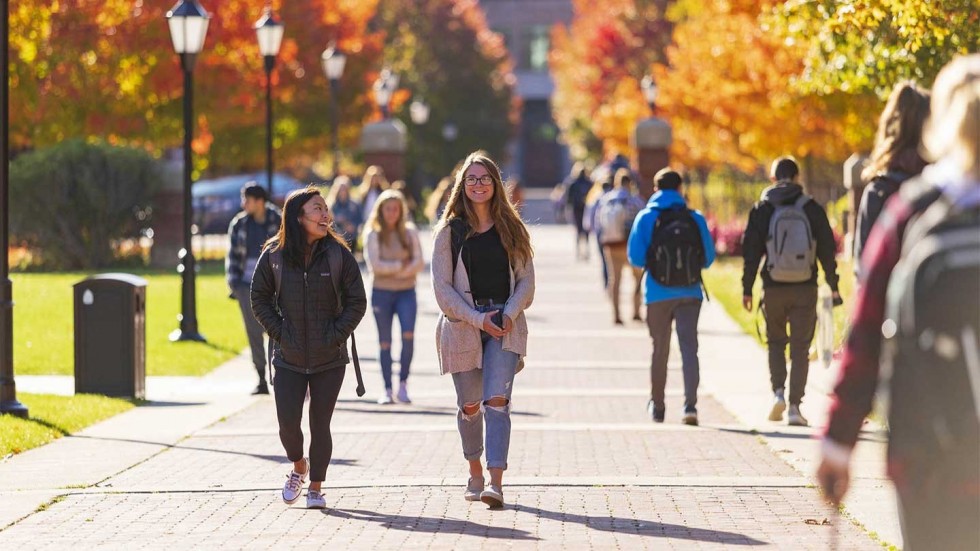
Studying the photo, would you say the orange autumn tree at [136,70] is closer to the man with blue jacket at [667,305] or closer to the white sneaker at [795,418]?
the man with blue jacket at [667,305]

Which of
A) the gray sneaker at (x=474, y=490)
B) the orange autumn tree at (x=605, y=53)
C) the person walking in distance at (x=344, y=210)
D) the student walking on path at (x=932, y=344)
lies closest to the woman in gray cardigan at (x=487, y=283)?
the gray sneaker at (x=474, y=490)

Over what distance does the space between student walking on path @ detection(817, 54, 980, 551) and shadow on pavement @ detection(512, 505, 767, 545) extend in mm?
3543

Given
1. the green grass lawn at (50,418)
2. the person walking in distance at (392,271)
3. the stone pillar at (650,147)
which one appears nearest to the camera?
the green grass lawn at (50,418)

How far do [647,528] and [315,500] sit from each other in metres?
1.78

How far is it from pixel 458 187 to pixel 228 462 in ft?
9.75

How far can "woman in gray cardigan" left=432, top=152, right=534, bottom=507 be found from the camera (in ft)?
30.6

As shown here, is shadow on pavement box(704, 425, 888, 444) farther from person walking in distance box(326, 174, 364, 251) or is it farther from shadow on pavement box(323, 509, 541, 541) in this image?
person walking in distance box(326, 174, 364, 251)

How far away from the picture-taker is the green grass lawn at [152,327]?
1766 cm

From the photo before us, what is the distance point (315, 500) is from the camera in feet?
31.0

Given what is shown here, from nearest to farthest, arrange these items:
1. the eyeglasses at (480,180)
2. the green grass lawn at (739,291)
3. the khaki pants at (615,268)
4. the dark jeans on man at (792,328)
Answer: the eyeglasses at (480,180) → the dark jeans on man at (792,328) → the green grass lawn at (739,291) → the khaki pants at (615,268)

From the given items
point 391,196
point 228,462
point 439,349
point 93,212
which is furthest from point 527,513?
point 93,212

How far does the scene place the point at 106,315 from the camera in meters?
14.8

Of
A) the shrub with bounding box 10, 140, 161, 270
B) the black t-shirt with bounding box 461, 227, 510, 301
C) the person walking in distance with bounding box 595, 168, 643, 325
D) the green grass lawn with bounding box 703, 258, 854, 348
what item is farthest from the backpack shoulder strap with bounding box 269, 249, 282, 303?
the shrub with bounding box 10, 140, 161, 270

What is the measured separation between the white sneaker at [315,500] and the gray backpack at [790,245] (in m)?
4.31
